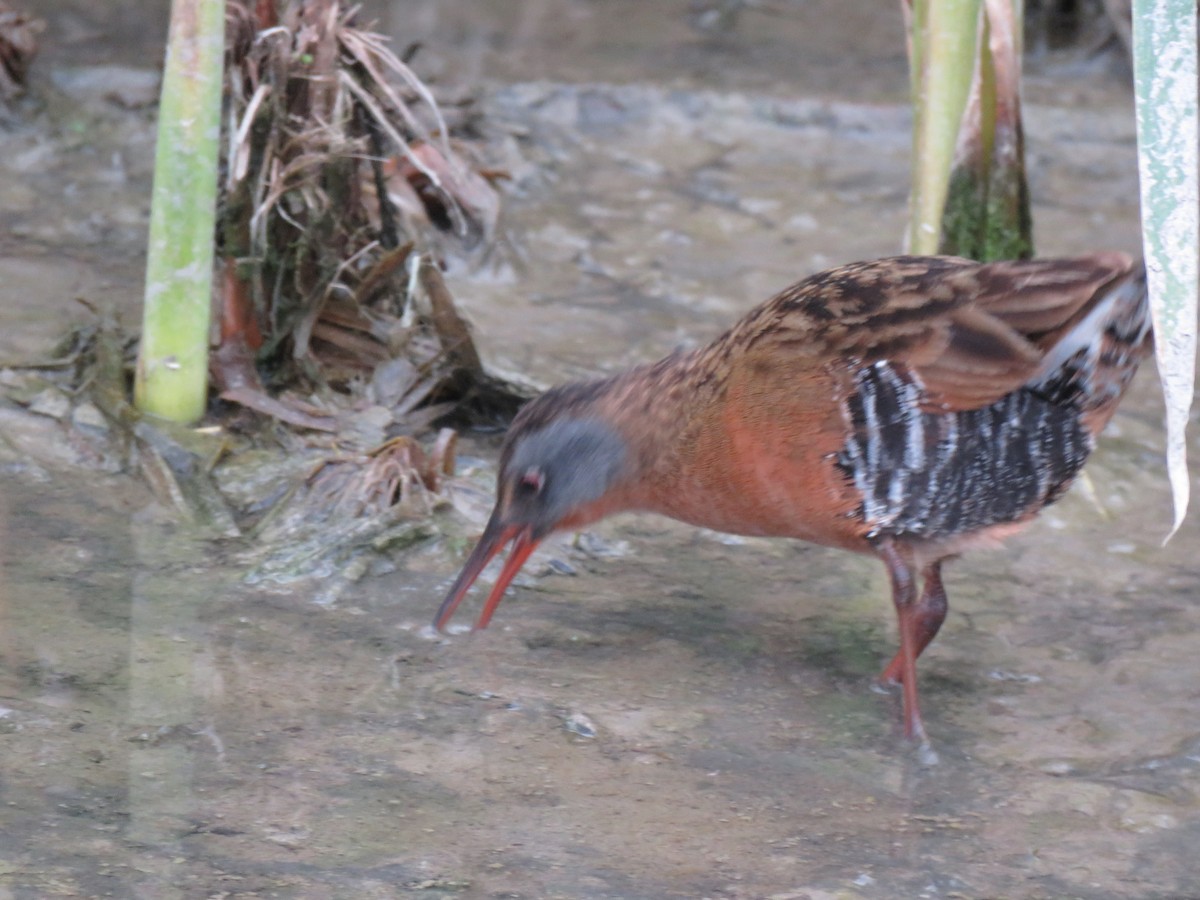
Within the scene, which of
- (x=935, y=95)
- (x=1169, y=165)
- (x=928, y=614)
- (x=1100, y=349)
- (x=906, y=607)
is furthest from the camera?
(x=935, y=95)

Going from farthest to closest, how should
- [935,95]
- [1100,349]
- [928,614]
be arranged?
[935,95]
[928,614]
[1100,349]

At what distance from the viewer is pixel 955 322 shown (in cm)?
308

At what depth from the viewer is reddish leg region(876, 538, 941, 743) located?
312 centimetres

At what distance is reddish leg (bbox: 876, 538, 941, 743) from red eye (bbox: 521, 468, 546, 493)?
72cm

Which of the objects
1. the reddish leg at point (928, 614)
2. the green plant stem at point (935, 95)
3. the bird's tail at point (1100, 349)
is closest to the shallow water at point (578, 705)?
the reddish leg at point (928, 614)

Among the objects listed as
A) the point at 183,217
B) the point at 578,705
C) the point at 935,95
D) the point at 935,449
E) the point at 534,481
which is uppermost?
the point at 935,95

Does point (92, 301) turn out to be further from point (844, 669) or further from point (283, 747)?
point (844, 669)

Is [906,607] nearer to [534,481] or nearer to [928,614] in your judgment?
[928,614]

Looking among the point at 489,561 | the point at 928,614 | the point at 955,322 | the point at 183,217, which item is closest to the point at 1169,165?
the point at 955,322

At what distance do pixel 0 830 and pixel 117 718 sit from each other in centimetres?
44

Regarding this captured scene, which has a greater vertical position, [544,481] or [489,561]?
[544,481]

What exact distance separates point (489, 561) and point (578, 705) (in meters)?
0.47

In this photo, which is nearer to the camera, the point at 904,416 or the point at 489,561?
the point at 904,416

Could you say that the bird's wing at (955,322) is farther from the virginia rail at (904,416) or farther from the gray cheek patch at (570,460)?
the gray cheek patch at (570,460)
